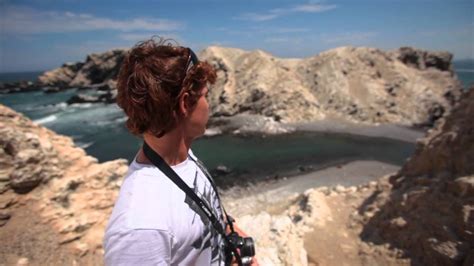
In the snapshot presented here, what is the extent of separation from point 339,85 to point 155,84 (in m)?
43.9

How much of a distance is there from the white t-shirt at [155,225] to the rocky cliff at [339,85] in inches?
1401

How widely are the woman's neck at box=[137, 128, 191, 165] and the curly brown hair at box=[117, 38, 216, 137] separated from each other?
0.06 metres

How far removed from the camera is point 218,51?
162 feet

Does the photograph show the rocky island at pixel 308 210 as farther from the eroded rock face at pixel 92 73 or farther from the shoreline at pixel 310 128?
the eroded rock face at pixel 92 73

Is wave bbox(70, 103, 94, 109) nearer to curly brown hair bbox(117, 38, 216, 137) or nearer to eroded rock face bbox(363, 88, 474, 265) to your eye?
eroded rock face bbox(363, 88, 474, 265)

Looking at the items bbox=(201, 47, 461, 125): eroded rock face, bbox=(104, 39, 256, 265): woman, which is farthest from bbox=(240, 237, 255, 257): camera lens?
bbox=(201, 47, 461, 125): eroded rock face

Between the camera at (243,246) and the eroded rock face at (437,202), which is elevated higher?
the camera at (243,246)

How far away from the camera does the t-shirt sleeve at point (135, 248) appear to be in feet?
4.34

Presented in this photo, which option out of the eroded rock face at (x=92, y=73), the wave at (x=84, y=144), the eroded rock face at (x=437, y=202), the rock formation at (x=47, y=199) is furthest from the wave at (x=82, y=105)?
the eroded rock face at (x=437, y=202)

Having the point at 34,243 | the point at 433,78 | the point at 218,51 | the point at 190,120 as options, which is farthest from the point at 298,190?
the point at 433,78

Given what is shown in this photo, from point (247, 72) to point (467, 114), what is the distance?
3962 cm

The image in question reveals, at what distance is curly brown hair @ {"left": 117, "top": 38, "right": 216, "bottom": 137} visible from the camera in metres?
1.59

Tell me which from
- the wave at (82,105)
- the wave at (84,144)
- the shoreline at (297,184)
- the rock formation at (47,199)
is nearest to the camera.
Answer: the rock formation at (47,199)

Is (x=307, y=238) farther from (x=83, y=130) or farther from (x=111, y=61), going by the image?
(x=111, y=61)
